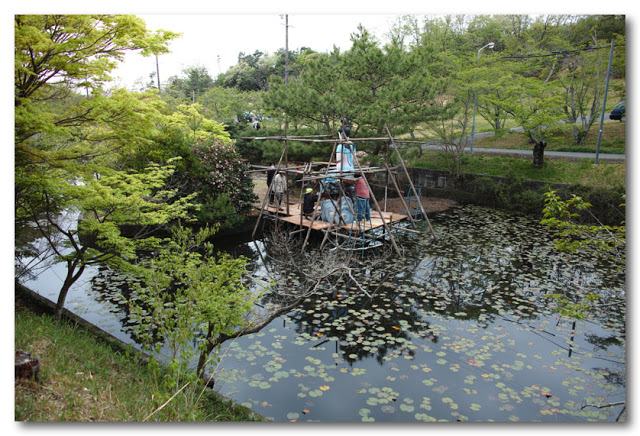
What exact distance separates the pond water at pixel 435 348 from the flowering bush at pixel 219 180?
1974 mm

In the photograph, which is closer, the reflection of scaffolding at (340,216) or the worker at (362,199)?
the reflection of scaffolding at (340,216)

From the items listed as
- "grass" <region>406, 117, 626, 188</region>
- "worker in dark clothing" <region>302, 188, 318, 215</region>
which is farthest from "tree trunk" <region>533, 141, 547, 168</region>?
"worker in dark clothing" <region>302, 188, 318, 215</region>

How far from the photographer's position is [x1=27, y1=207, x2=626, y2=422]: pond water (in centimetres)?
373

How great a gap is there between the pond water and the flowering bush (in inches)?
77.7

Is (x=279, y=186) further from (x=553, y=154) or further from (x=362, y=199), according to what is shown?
(x=553, y=154)

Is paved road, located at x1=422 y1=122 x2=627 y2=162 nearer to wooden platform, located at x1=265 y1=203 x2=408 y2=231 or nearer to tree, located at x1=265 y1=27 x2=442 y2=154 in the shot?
tree, located at x1=265 y1=27 x2=442 y2=154

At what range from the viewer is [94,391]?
3.21 m

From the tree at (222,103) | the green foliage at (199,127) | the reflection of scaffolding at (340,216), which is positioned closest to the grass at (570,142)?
the reflection of scaffolding at (340,216)

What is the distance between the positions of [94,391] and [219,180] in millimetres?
6104

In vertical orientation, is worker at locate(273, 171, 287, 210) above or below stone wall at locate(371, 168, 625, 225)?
above

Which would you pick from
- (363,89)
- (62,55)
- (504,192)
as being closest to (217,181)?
(363,89)

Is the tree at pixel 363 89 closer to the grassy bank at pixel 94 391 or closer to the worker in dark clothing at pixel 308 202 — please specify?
the worker in dark clothing at pixel 308 202

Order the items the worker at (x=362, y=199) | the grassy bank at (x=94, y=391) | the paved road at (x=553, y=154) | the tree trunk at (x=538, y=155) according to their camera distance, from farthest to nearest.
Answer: the tree trunk at (x=538, y=155)
the paved road at (x=553, y=154)
the worker at (x=362, y=199)
the grassy bank at (x=94, y=391)

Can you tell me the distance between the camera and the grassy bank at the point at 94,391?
3.07 meters
